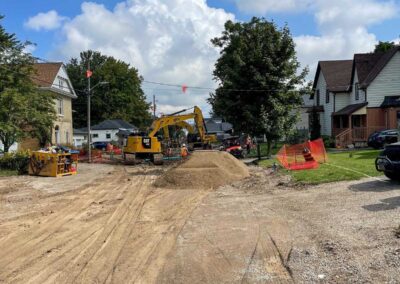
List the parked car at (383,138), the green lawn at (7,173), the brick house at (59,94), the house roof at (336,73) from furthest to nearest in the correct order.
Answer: the brick house at (59,94)
the house roof at (336,73)
the parked car at (383,138)
the green lawn at (7,173)

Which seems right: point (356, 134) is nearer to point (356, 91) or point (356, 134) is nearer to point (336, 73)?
point (356, 91)

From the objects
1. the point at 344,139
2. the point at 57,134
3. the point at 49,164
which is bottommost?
the point at 49,164

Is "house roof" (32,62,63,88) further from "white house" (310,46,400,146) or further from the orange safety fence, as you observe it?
the orange safety fence

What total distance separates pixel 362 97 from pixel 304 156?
60.7 feet

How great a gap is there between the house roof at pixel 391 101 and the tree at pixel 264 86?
8.43 meters

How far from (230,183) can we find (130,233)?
30.3 ft

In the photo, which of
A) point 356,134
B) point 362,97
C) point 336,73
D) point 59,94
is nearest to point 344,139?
point 356,134

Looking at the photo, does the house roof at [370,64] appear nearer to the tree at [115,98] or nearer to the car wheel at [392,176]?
the car wheel at [392,176]

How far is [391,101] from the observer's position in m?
34.9

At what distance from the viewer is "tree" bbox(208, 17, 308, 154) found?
29734mm

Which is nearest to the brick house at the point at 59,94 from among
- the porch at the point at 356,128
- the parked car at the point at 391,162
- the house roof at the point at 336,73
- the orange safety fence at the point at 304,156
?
the house roof at the point at 336,73

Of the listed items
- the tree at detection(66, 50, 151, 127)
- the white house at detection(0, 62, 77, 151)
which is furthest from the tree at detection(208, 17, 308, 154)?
the tree at detection(66, 50, 151, 127)

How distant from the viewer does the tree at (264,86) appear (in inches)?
1171

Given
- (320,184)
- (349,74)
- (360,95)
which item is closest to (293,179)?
(320,184)
